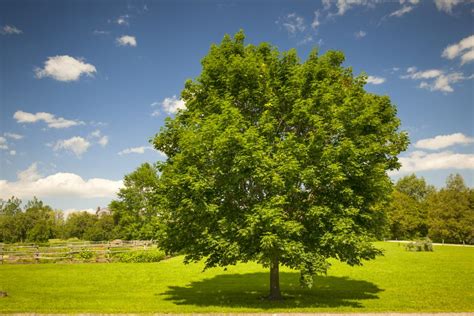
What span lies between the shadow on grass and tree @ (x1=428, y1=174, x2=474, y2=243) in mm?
50963

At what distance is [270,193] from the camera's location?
1548 cm

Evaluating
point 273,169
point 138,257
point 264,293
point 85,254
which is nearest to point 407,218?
point 138,257

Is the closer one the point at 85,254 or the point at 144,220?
the point at 85,254

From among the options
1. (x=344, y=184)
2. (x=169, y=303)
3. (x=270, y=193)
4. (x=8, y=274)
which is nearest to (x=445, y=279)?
(x=344, y=184)

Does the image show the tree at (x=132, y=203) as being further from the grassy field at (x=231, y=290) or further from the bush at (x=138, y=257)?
the grassy field at (x=231, y=290)

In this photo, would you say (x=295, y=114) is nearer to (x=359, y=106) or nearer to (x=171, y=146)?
(x=359, y=106)

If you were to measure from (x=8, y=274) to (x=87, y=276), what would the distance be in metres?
7.45

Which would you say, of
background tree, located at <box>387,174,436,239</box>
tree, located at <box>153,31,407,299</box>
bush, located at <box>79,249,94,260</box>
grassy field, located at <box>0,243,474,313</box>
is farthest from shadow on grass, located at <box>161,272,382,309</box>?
background tree, located at <box>387,174,436,239</box>

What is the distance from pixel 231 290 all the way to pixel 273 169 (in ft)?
36.6

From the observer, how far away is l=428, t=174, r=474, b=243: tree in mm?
64438

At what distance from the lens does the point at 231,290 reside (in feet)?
72.4

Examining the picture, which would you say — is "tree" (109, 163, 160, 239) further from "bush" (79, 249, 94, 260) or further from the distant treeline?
"bush" (79, 249, 94, 260)

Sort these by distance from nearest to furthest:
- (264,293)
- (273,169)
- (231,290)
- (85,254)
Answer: (273,169) < (264,293) < (231,290) < (85,254)

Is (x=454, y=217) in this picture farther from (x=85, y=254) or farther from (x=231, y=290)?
A: (x=85, y=254)
